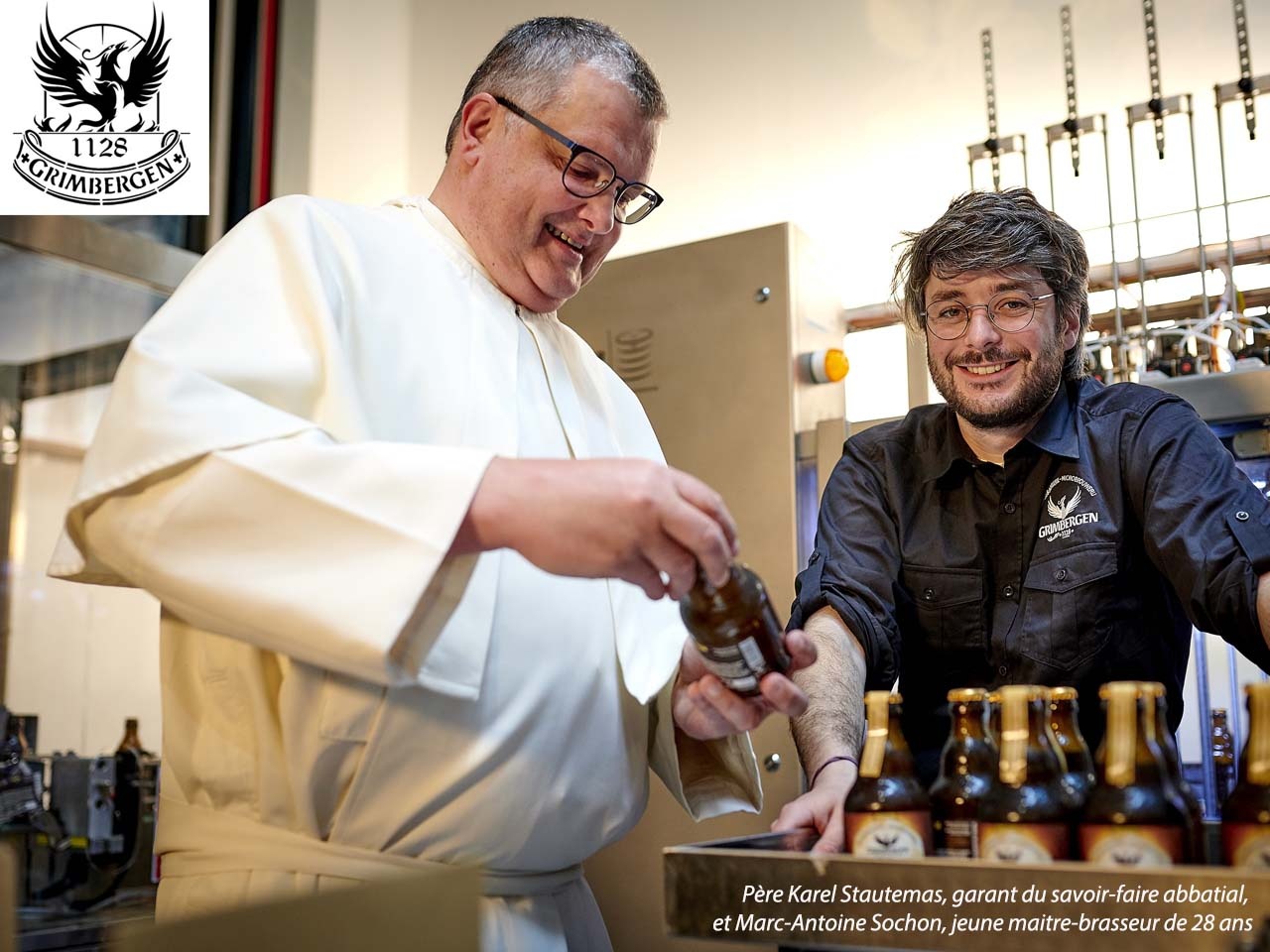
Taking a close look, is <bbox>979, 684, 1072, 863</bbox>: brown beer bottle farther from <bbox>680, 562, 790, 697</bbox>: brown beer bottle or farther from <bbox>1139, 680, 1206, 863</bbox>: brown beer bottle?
<bbox>680, 562, 790, 697</bbox>: brown beer bottle

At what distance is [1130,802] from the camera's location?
93 centimetres

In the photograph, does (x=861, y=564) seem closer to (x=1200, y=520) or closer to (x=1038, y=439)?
(x=1038, y=439)

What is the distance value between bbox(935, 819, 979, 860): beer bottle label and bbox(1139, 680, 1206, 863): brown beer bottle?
16 cm

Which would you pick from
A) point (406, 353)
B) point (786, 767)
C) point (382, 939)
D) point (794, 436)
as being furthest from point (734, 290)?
point (382, 939)

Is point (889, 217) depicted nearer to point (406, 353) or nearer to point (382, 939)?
point (406, 353)

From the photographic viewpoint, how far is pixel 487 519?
3.10ft

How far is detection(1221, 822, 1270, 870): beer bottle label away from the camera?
853mm

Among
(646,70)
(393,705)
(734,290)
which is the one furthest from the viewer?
(734,290)

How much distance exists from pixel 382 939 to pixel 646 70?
3.79 ft

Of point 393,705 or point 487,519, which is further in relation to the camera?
point 393,705

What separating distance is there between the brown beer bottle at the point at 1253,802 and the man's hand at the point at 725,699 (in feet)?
1.27

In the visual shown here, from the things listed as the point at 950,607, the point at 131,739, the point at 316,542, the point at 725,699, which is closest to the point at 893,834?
the point at 725,699

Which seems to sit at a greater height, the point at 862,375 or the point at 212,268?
the point at 862,375

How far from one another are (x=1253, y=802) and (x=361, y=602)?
0.69 meters
